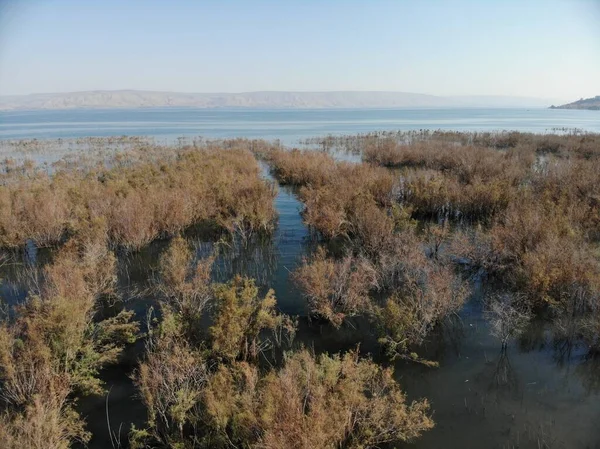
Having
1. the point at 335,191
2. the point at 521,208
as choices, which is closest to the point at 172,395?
the point at 335,191

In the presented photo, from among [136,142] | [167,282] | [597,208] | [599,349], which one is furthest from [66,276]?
[136,142]

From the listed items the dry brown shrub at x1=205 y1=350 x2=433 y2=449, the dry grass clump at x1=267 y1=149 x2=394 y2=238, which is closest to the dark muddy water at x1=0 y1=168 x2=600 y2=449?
the dry brown shrub at x1=205 y1=350 x2=433 y2=449

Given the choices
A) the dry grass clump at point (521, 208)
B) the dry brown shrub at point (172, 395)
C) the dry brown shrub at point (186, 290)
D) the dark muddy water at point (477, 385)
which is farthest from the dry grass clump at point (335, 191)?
the dry brown shrub at point (172, 395)

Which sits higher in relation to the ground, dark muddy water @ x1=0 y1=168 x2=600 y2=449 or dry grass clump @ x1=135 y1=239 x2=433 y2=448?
dry grass clump @ x1=135 y1=239 x2=433 y2=448

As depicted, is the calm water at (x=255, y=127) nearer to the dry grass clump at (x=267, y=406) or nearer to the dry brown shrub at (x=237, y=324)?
the dry brown shrub at (x=237, y=324)

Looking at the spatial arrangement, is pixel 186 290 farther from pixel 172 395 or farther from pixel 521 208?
pixel 521 208

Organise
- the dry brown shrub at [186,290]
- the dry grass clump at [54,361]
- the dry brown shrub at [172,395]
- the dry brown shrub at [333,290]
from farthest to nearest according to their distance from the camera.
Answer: the dry brown shrub at [333,290]
the dry brown shrub at [186,290]
the dry brown shrub at [172,395]
the dry grass clump at [54,361]

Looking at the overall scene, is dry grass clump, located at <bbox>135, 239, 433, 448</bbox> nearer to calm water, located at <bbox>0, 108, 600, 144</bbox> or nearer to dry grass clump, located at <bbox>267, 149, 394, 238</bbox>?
dry grass clump, located at <bbox>267, 149, 394, 238</bbox>
